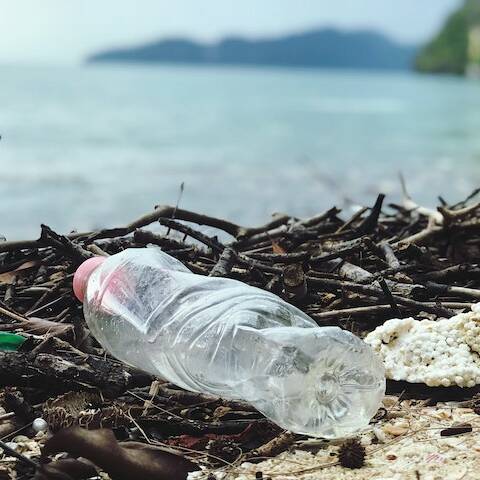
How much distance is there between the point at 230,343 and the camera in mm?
2252

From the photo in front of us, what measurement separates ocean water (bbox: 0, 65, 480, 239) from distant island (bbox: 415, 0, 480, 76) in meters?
19.2

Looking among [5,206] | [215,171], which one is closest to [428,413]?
[5,206]

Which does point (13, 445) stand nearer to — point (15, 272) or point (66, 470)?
point (66, 470)

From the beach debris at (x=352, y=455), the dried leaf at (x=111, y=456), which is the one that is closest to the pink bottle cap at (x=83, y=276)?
the dried leaf at (x=111, y=456)

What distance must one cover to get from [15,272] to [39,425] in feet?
3.24

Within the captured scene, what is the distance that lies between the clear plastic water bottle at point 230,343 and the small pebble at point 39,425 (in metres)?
0.32

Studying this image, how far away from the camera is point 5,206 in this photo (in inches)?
438

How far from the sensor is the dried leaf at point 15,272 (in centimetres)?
303

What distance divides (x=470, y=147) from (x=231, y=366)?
57.6 feet

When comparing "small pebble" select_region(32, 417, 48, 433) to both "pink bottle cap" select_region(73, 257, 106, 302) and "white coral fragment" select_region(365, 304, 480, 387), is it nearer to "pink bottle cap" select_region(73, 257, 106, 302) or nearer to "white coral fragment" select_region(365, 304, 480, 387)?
"pink bottle cap" select_region(73, 257, 106, 302)

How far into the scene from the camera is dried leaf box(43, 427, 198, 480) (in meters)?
1.88

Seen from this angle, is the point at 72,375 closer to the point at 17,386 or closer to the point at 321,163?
the point at 17,386

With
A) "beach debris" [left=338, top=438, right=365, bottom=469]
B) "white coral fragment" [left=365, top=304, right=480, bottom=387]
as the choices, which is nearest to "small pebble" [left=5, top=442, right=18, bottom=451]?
"beach debris" [left=338, top=438, right=365, bottom=469]

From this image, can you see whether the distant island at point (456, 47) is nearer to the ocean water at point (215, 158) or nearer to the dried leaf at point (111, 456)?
the ocean water at point (215, 158)
